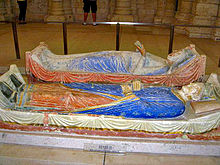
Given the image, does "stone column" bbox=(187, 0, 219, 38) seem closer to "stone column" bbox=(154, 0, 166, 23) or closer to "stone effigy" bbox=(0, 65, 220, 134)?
"stone column" bbox=(154, 0, 166, 23)


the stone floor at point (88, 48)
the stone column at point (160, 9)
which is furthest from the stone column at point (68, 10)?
the stone column at point (160, 9)

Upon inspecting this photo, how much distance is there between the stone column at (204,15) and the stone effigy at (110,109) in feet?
17.9

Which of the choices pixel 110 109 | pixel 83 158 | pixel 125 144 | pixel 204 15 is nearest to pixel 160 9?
pixel 204 15

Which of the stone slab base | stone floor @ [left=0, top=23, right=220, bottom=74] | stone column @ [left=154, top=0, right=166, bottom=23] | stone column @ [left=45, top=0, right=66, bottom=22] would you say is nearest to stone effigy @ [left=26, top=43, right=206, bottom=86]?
the stone slab base

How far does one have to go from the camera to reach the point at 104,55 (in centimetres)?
396

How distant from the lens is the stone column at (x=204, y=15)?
7613 mm

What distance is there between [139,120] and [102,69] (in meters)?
1.56

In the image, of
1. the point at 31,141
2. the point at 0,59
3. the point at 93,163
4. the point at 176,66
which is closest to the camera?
the point at 93,163

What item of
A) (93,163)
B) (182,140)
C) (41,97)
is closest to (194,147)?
(182,140)

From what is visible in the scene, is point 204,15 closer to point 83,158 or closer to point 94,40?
point 94,40

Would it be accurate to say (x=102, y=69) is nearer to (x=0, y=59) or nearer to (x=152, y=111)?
(x=152, y=111)

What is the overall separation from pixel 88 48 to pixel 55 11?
4.06 m

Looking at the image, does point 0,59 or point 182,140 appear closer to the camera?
point 182,140

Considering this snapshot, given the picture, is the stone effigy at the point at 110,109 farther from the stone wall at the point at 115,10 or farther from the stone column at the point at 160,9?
the stone column at the point at 160,9
